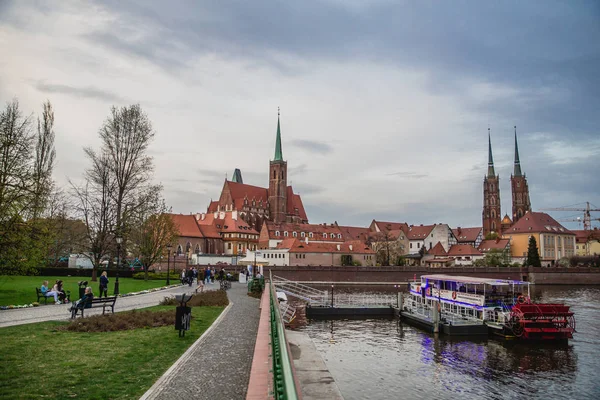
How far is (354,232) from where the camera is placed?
145875mm

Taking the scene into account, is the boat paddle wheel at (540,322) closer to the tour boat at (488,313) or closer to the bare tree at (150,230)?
the tour boat at (488,313)

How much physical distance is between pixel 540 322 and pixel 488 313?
15.8ft

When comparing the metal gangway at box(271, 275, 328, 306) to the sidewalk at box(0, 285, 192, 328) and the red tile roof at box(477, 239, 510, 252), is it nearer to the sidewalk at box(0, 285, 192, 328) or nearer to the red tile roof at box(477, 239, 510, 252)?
the sidewalk at box(0, 285, 192, 328)

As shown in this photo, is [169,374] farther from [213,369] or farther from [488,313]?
[488,313]

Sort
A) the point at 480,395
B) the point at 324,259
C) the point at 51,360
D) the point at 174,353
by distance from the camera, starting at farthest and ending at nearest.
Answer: the point at 324,259
the point at 480,395
the point at 174,353
the point at 51,360

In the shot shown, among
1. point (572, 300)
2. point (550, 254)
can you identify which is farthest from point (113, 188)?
point (550, 254)

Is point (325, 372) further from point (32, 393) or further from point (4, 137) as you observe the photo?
point (4, 137)

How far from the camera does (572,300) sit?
59.1 m

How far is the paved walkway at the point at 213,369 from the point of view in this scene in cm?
983

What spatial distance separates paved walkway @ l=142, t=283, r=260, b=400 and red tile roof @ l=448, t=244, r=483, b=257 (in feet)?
378

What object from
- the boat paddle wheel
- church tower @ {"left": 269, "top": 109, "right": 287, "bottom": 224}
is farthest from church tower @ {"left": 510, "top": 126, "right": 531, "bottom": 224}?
the boat paddle wheel

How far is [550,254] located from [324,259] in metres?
66.3

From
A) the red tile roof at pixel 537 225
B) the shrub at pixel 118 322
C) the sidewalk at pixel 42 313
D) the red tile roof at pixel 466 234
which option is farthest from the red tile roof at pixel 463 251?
the shrub at pixel 118 322

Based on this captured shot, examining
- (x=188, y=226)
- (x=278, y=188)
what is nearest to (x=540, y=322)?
(x=188, y=226)
